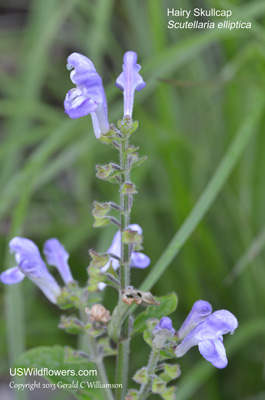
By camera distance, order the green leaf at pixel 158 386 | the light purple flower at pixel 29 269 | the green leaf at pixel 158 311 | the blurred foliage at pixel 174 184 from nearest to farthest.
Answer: the green leaf at pixel 158 386
the green leaf at pixel 158 311
the light purple flower at pixel 29 269
the blurred foliage at pixel 174 184

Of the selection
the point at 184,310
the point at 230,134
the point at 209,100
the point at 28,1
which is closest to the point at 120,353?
the point at 184,310

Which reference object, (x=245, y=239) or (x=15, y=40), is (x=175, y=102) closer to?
(x=245, y=239)

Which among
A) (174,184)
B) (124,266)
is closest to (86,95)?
(124,266)

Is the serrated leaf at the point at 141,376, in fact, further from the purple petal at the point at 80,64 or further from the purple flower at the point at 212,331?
the purple petal at the point at 80,64

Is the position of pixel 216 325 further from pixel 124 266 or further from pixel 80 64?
pixel 80 64

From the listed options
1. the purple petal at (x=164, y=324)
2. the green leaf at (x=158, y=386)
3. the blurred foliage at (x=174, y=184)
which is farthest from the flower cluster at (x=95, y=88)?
the blurred foliage at (x=174, y=184)
